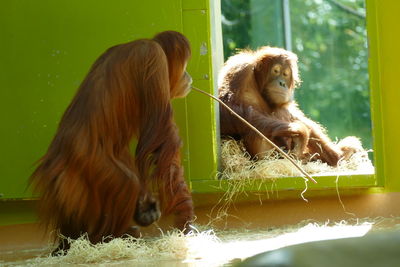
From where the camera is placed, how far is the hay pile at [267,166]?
4.26 metres

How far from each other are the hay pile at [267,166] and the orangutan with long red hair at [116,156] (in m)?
0.89

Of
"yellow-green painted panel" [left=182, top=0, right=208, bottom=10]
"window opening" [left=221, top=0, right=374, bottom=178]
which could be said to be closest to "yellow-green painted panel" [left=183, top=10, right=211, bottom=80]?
"yellow-green painted panel" [left=182, top=0, right=208, bottom=10]

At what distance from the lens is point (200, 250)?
305 cm

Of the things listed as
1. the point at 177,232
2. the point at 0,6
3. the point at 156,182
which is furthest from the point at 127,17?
the point at 177,232

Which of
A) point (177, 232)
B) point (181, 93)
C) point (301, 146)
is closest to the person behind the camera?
point (177, 232)

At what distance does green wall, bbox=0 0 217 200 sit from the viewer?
3.97 meters

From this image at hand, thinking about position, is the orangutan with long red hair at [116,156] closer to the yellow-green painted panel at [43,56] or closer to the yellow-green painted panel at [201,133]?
the yellow-green painted panel at [43,56]

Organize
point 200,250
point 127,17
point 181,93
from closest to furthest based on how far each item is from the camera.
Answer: point 200,250 < point 181,93 < point 127,17

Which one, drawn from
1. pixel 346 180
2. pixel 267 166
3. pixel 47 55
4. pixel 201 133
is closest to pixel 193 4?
pixel 201 133

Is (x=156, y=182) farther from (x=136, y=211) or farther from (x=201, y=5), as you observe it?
(x=201, y=5)

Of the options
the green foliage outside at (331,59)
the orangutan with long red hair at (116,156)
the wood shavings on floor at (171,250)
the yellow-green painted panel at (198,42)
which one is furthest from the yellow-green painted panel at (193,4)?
the green foliage outside at (331,59)

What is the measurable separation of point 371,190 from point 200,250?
5.32 ft

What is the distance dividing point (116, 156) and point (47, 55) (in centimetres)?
95

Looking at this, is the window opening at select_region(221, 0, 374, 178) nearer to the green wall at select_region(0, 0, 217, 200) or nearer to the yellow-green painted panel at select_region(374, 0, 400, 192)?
the yellow-green painted panel at select_region(374, 0, 400, 192)
